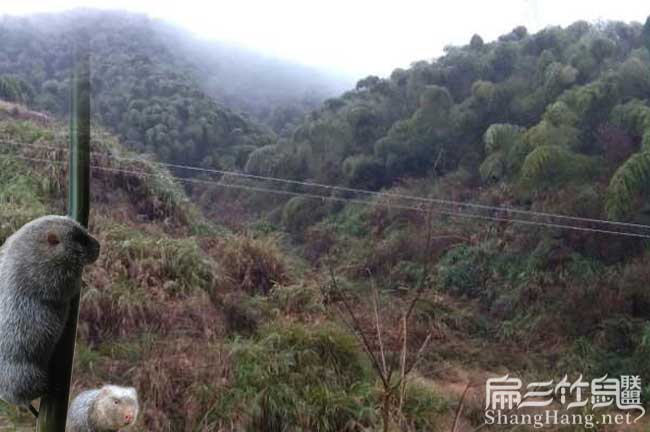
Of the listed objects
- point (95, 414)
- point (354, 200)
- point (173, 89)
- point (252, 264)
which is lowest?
point (252, 264)

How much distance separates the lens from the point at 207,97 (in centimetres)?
234

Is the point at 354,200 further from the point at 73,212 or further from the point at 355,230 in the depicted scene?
the point at 73,212

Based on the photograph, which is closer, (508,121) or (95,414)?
(95,414)

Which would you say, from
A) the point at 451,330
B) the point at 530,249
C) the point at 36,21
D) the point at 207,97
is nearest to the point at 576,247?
the point at 530,249

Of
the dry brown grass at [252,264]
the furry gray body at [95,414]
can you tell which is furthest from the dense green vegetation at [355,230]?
the furry gray body at [95,414]

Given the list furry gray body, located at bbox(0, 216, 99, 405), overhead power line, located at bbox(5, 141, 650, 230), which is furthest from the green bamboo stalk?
overhead power line, located at bbox(5, 141, 650, 230)

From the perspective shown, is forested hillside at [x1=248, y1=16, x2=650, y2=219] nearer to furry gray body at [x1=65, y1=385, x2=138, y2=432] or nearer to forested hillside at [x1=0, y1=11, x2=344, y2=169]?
forested hillside at [x1=0, y1=11, x2=344, y2=169]

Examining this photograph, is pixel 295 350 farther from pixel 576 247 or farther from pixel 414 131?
pixel 414 131

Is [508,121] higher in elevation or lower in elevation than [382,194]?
higher

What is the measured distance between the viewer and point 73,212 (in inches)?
4.9

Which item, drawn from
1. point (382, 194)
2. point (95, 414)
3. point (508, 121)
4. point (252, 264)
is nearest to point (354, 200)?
point (382, 194)

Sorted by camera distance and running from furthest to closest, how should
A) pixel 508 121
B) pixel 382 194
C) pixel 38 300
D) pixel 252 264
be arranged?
pixel 508 121 < pixel 382 194 < pixel 252 264 < pixel 38 300

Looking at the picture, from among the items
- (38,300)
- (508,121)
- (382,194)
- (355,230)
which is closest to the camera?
(38,300)

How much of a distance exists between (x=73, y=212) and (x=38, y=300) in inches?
0.8
